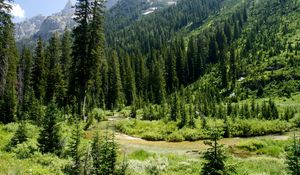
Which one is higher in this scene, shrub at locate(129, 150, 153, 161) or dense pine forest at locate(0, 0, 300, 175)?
dense pine forest at locate(0, 0, 300, 175)

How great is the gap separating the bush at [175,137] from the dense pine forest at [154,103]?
0.12 meters

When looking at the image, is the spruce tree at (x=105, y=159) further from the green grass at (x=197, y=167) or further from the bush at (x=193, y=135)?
the bush at (x=193, y=135)

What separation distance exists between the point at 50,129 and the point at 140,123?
93.1 feet

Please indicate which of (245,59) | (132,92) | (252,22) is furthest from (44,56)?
(252,22)

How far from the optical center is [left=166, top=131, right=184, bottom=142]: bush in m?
43.8

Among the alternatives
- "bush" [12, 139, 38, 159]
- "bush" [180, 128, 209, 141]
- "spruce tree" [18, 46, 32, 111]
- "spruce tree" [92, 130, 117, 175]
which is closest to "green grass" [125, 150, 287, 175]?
"spruce tree" [92, 130, 117, 175]

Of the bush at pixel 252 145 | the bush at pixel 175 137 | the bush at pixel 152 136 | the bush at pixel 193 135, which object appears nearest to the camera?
the bush at pixel 252 145

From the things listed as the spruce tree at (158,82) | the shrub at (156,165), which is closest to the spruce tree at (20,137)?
the shrub at (156,165)

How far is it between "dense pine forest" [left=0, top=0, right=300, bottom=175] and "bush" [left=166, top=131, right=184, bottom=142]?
0.12m

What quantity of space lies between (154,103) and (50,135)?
7449 cm

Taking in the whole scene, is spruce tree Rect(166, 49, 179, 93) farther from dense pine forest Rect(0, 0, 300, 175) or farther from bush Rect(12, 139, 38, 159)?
bush Rect(12, 139, 38, 159)

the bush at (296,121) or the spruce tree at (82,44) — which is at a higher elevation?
the spruce tree at (82,44)

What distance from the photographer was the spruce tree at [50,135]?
2283 cm

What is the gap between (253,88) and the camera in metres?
89.0
